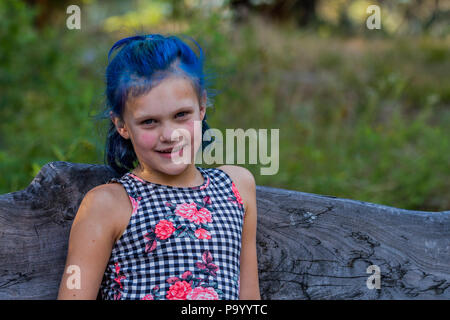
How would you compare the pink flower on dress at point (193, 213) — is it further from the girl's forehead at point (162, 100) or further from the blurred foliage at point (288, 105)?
the blurred foliage at point (288, 105)

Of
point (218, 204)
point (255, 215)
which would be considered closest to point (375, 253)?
point (255, 215)

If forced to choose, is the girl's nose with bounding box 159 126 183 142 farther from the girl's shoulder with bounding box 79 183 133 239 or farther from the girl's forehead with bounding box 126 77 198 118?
the girl's shoulder with bounding box 79 183 133 239

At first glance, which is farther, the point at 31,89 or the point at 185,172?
the point at 31,89

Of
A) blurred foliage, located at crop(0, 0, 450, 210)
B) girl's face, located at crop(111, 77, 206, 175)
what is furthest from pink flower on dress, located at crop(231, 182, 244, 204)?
blurred foliage, located at crop(0, 0, 450, 210)

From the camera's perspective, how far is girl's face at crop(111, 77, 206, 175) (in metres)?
1.71

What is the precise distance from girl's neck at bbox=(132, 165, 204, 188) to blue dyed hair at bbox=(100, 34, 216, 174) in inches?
8.0

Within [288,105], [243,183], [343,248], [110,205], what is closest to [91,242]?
[110,205]

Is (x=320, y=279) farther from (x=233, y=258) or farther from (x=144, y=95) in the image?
(x=144, y=95)

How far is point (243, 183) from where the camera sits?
1.98m

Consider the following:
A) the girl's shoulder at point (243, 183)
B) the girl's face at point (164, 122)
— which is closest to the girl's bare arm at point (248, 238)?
the girl's shoulder at point (243, 183)

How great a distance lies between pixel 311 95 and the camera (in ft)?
20.7

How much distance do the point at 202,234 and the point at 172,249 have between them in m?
0.12

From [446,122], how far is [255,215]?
3.62 metres

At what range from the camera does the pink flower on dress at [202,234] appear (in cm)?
175
